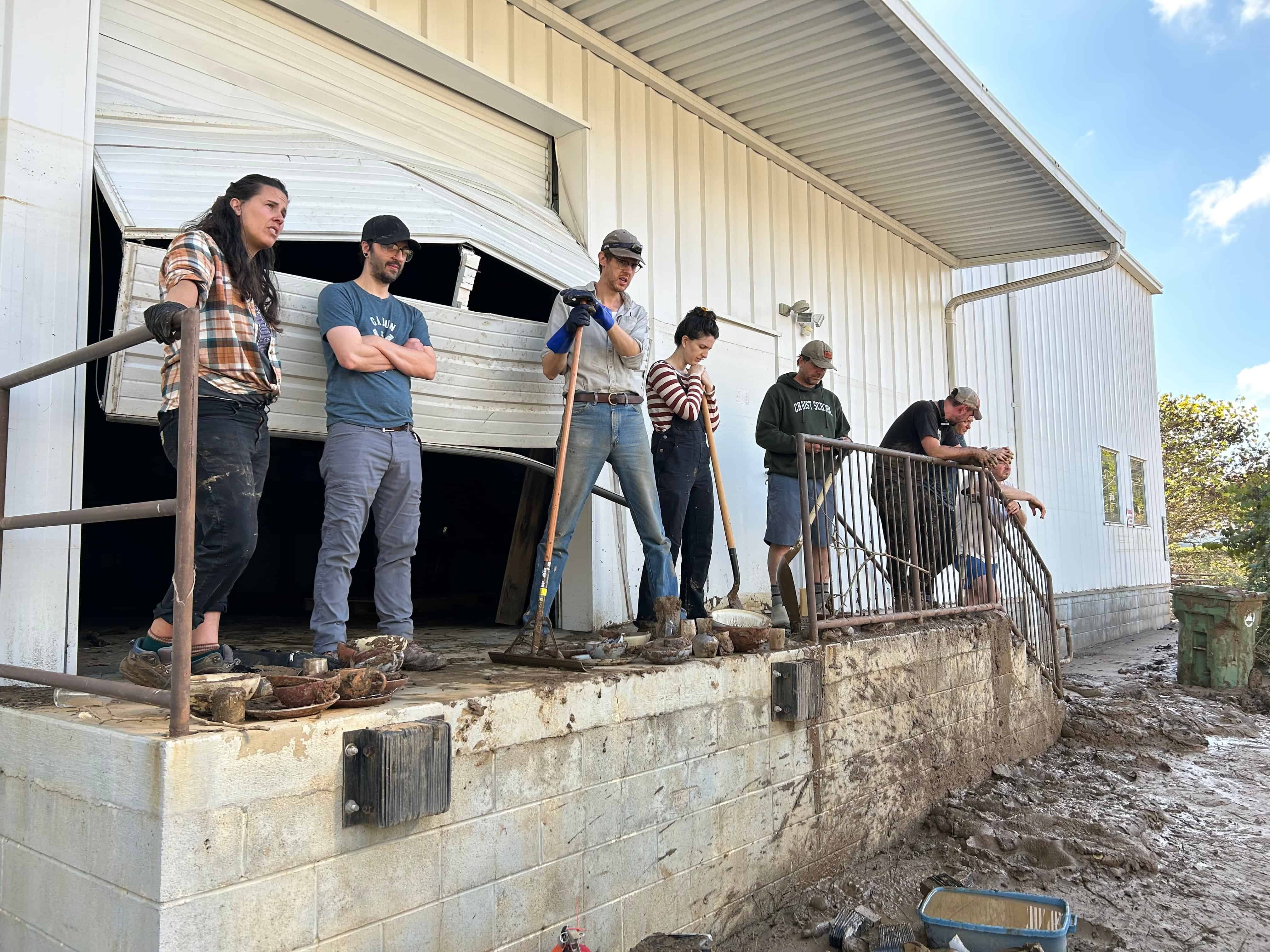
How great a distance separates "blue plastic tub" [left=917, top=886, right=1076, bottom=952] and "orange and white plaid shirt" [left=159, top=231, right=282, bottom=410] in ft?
11.0

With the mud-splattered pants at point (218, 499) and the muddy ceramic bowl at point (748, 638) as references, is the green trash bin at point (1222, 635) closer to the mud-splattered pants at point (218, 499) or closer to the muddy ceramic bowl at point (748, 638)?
the muddy ceramic bowl at point (748, 638)

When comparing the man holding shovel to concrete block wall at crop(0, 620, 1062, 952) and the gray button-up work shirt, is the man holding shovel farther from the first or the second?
concrete block wall at crop(0, 620, 1062, 952)

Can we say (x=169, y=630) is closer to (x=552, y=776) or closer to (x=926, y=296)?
(x=552, y=776)

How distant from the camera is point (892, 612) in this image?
557cm

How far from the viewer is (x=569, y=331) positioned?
4238mm

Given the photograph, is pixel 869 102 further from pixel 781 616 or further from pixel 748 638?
pixel 748 638

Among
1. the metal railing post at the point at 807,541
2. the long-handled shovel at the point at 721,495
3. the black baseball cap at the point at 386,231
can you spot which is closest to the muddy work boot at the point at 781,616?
the metal railing post at the point at 807,541

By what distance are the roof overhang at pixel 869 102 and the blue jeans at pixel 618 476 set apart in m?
2.91

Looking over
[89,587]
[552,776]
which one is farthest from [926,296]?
[89,587]

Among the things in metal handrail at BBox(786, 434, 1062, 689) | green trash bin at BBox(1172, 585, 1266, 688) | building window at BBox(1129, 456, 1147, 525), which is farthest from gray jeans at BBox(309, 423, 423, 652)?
building window at BBox(1129, 456, 1147, 525)

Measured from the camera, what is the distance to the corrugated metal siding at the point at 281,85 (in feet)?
13.1

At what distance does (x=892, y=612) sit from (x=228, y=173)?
430cm

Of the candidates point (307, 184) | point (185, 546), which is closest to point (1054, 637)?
point (307, 184)

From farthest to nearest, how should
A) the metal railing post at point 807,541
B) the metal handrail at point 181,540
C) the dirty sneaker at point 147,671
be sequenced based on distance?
1. the metal railing post at point 807,541
2. the dirty sneaker at point 147,671
3. the metal handrail at point 181,540
